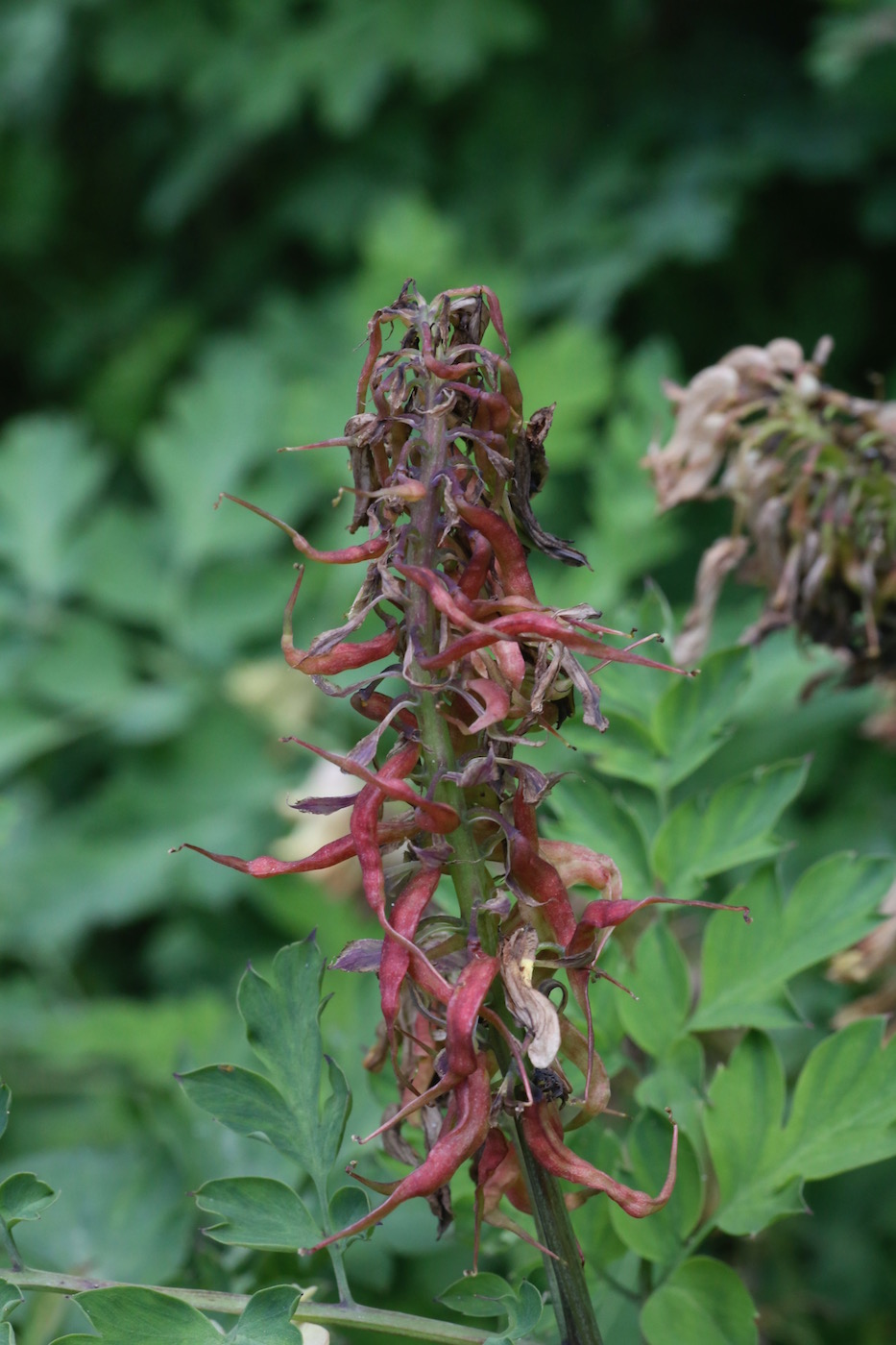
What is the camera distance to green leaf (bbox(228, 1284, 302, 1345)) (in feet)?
1.60

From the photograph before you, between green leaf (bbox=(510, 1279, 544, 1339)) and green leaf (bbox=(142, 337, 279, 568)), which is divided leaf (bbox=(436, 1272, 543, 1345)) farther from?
green leaf (bbox=(142, 337, 279, 568))

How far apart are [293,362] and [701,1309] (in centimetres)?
170

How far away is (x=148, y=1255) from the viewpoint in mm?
763

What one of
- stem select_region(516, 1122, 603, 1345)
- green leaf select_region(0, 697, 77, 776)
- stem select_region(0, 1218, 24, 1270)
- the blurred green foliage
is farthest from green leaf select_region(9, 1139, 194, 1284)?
green leaf select_region(0, 697, 77, 776)

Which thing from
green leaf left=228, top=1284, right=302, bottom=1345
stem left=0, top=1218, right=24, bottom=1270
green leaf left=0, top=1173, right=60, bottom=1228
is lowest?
green leaf left=228, top=1284, right=302, bottom=1345

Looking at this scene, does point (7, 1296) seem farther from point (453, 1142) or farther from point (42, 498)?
point (42, 498)

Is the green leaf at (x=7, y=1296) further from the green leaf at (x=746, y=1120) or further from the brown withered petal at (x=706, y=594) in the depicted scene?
the brown withered petal at (x=706, y=594)

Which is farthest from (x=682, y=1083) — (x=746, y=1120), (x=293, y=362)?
(x=293, y=362)

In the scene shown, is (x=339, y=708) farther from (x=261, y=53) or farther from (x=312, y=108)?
(x=312, y=108)

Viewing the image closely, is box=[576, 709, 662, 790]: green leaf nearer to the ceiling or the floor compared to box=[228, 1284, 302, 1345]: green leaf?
nearer to the ceiling

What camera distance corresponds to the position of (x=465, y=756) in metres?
0.48

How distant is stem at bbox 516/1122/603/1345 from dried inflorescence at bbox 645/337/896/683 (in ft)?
1.42

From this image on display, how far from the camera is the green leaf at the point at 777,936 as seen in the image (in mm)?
672

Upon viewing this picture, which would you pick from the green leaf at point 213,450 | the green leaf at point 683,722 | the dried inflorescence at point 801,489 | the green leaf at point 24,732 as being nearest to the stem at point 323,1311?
the green leaf at point 683,722
